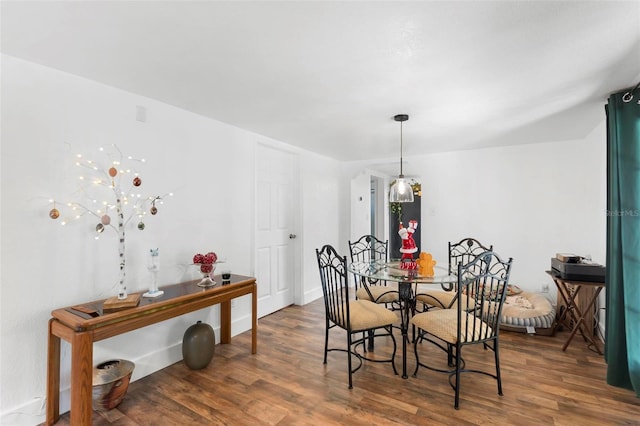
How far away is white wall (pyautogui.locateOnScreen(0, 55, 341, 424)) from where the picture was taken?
1.85 m

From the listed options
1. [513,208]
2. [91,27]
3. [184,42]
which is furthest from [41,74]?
[513,208]

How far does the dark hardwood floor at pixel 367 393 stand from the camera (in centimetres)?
194

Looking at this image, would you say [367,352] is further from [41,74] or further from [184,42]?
[41,74]

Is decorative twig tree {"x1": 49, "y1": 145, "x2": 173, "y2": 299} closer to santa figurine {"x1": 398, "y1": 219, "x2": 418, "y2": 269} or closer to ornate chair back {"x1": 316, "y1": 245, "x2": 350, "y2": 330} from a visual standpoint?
ornate chair back {"x1": 316, "y1": 245, "x2": 350, "y2": 330}

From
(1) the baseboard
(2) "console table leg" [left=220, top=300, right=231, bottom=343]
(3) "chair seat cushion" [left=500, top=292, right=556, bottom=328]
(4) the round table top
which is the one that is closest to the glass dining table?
(4) the round table top

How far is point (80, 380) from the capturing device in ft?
5.66

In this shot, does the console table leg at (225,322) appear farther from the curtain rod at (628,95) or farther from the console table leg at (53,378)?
the curtain rod at (628,95)

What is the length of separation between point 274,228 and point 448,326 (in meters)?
2.47

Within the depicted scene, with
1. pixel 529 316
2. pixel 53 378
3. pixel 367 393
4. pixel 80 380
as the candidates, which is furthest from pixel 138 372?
pixel 529 316

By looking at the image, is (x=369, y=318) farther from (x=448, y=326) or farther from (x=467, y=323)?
(x=467, y=323)

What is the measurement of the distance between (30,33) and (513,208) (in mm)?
5147

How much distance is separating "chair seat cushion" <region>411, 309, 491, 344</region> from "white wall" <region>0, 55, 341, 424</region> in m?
2.01

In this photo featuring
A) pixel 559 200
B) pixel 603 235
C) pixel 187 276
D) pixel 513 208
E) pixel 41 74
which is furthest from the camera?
pixel 513 208

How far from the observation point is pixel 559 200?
3.98m
